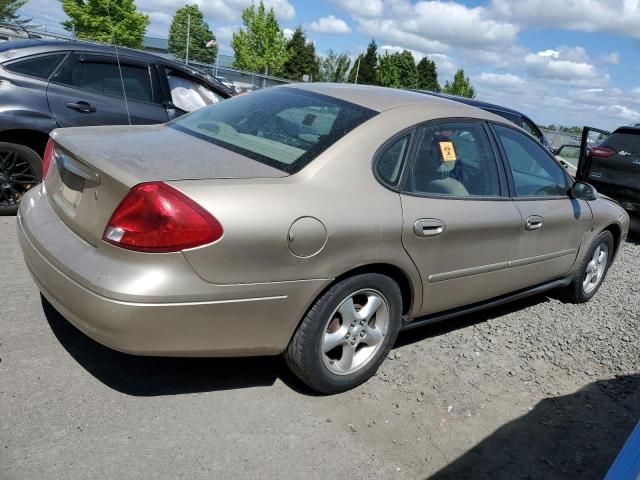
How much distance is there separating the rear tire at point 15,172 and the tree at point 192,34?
76505 mm

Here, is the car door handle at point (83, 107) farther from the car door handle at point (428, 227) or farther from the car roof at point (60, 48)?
the car door handle at point (428, 227)

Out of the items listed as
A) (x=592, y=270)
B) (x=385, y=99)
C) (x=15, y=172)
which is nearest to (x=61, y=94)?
(x=15, y=172)

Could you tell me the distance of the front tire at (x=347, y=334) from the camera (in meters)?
2.93

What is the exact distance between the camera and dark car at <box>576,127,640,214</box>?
8195 millimetres

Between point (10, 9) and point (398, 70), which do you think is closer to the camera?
point (10, 9)

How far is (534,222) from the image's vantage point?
4.13 meters

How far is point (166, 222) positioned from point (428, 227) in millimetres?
1501

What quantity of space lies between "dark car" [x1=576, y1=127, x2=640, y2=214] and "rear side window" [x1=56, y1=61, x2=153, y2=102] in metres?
5.86

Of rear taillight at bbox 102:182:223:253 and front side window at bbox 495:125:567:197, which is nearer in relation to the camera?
rear taillight at bbox 102:182:223:253

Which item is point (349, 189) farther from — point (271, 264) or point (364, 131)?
point (271, 264)

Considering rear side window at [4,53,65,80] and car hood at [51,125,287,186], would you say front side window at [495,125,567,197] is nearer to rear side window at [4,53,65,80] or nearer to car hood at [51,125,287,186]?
car hood at [51,125,287,186]

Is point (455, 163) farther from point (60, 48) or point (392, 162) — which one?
point (60, 48)

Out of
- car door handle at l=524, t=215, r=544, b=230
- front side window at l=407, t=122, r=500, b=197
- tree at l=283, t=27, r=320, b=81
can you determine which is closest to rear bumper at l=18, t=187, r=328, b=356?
front side window at l=407, t=122, r=500, b=197

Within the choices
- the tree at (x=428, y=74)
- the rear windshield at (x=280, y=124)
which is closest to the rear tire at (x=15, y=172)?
the rear windshield at (x=280, y=124)
